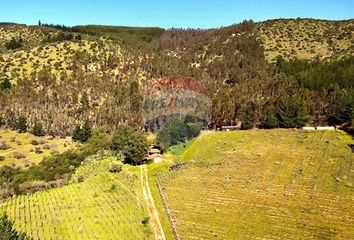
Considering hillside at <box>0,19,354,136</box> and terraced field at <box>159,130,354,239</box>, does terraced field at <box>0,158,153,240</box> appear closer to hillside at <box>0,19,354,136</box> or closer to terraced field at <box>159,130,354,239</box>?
terraced field at <box>159,130,354,239</box>

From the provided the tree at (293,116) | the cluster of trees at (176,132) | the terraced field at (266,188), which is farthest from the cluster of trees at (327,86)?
the cluster of trees at (176,132)

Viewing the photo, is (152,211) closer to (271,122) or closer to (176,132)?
(176,132)

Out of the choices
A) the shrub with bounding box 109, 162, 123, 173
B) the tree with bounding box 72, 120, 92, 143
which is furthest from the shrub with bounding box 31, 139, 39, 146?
the shrub with bounding box 109, 162, 123, 173

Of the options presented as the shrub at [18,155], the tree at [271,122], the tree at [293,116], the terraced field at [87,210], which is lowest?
the shrub at [18,155]

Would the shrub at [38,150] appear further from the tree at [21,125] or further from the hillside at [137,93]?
the tree at [21,125]

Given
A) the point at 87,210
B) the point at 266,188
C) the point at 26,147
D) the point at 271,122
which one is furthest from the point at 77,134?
the point at 266,188

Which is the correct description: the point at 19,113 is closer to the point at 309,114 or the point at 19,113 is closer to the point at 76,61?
the point at 76,61
